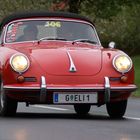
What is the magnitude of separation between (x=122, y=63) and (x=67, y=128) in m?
1.92

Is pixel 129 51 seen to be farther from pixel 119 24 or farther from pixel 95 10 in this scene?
pixel 95 10

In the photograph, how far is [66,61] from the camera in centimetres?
1152

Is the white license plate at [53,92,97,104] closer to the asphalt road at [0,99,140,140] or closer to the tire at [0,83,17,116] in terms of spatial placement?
the asphalt road at [0,99,140,140]

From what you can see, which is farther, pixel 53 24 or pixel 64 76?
pixel 53 24

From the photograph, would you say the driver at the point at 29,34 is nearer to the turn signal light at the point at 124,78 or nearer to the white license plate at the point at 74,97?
the white license plate at the point at 74,97

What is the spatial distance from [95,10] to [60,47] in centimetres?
2158

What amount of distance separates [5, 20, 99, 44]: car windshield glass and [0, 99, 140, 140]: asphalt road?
1313mm

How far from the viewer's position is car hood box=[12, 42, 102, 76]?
11469 mm

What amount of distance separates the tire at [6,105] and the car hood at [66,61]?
2.38 ft

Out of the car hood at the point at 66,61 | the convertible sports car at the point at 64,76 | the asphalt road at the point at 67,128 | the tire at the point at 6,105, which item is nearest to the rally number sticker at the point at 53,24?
the convertible sports car at the point at 64,76

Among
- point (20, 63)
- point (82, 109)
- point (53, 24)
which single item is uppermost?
point (53, 24)

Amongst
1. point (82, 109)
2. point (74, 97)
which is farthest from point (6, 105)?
point (82, 109)

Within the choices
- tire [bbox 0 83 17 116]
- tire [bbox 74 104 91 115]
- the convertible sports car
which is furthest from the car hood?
tire [bbox 74 104 91 115]

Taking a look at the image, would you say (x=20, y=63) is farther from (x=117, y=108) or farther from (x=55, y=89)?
(x=117, y=108)
